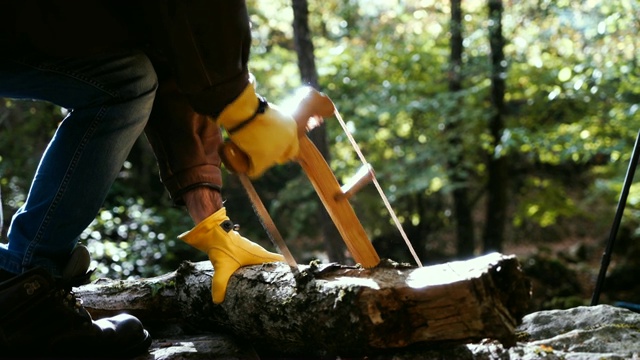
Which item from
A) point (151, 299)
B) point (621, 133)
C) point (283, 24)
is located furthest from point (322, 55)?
point (151, 299)

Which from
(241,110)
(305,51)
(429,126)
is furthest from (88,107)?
(429,126)

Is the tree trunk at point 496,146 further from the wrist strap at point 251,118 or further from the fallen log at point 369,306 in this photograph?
the wrist strap at point 251,118

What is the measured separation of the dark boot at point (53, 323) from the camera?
5.76ft

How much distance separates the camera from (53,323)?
1858mm

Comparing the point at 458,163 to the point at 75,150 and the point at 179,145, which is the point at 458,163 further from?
the point at 75,150

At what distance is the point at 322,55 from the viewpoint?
7.97 meters

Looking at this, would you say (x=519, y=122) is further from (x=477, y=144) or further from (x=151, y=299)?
(x=151, y=299)

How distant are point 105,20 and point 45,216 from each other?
0.61m

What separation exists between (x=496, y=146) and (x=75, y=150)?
21.1 feet

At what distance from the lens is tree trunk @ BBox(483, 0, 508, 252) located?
7348 millimetres

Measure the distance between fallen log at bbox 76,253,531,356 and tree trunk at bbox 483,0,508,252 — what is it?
490 cm

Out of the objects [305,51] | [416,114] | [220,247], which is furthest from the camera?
[416,114]

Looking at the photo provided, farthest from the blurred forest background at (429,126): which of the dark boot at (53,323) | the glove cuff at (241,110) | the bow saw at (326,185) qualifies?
the glove cuff at (241,110)

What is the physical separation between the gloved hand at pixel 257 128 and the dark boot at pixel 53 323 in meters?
0.63
